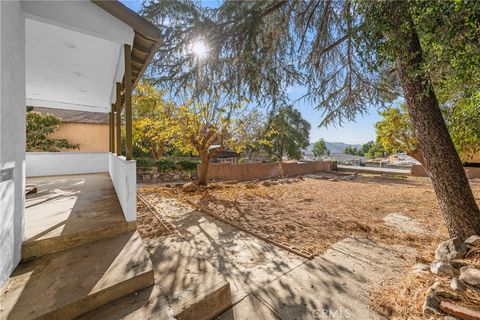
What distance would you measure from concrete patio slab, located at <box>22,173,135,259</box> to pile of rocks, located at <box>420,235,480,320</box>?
416cm

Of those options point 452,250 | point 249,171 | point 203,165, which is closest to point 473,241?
point 452,250

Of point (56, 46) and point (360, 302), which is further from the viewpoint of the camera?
point (56, 46)

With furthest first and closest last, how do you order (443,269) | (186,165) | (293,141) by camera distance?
(293,141), (186,165), (443,269)

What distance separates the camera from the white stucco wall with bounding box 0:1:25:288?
6.40 feet

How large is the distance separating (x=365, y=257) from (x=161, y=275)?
133 inches

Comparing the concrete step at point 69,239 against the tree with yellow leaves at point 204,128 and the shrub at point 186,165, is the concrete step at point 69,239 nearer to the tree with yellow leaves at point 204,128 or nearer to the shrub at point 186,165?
the tree with yellow leaves at point 204,128

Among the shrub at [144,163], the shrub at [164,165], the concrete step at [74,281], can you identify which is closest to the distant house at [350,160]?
the shrub at [164,165]

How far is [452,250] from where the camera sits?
9.77 ft

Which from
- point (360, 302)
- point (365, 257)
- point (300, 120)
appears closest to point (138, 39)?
point (360, 302)

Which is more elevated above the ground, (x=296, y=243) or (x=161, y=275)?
(x=161, y=275)

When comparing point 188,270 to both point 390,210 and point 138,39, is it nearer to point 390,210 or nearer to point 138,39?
point 138,39

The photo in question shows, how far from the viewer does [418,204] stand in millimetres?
7195

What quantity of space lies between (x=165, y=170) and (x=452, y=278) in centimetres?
1284

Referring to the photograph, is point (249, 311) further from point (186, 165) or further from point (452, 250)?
point (186, 165)
